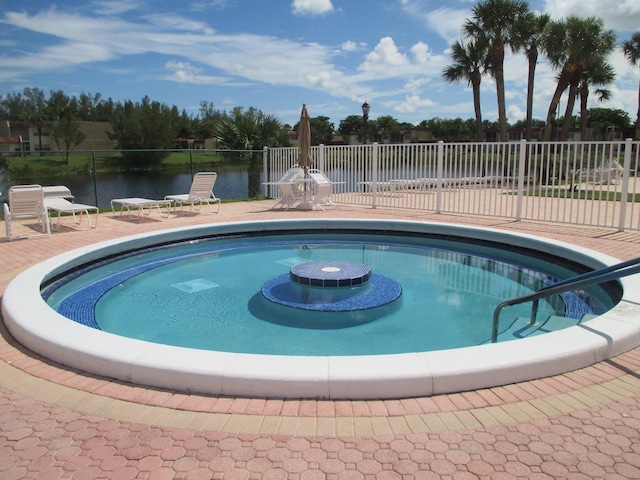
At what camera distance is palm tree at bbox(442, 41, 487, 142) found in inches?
1053

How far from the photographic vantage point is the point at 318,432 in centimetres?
244

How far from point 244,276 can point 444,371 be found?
4.33 m

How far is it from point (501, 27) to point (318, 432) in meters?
26.7

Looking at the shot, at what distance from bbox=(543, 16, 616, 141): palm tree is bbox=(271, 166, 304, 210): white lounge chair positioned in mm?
18843

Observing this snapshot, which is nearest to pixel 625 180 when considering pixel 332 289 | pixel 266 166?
pixel 332 289

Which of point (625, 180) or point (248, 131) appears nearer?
point (625, 180)

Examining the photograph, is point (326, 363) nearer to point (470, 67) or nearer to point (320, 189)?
point (320, 189)

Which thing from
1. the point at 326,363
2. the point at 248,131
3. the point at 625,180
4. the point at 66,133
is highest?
the point at 66,133

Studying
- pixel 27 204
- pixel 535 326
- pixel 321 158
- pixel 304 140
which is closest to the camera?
pixel 535 326

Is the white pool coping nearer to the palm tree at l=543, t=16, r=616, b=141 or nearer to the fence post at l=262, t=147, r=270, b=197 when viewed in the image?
the fence post at l=262, t=147, r=270, b=197

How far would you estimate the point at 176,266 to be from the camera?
23.9 feet

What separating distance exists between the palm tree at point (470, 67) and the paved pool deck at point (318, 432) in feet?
86.2

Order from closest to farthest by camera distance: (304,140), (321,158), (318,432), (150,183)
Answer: (318,432), (304,140), (321,158), (150,183)

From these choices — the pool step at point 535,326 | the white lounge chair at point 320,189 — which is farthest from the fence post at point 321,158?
the pool step at point 535,326
